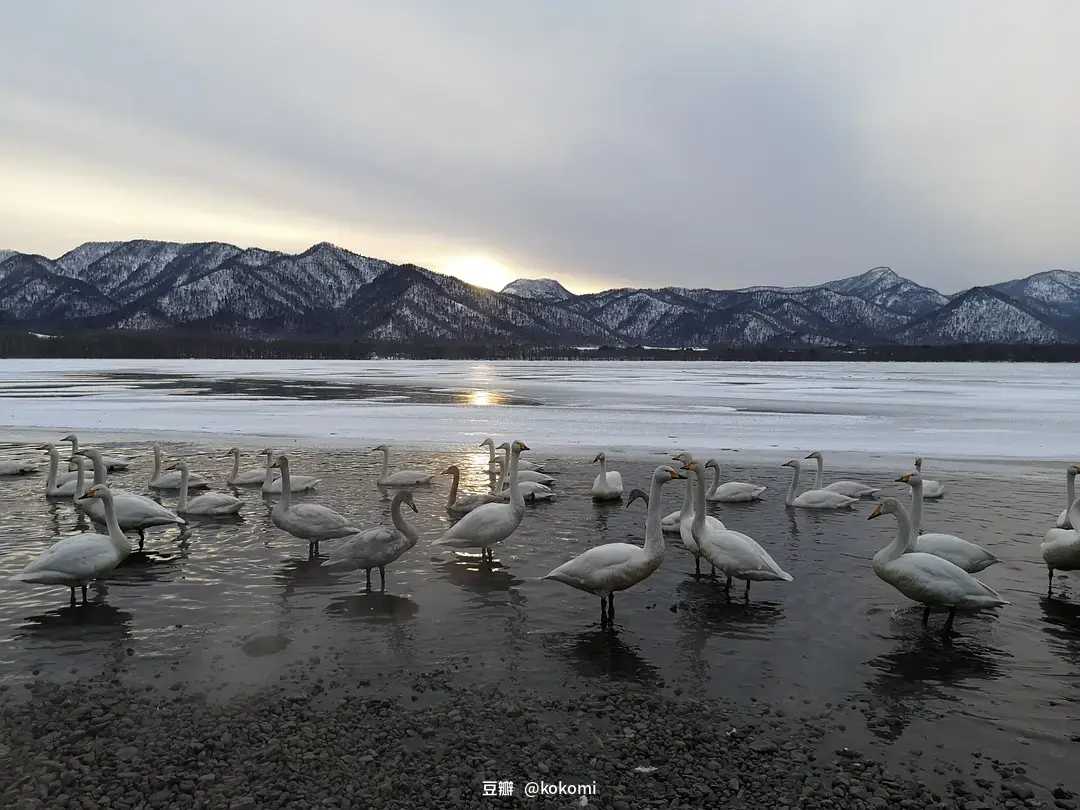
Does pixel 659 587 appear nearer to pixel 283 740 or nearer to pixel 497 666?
pixel 497 666

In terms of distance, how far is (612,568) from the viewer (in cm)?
903

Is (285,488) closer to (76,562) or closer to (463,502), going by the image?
(76,562)

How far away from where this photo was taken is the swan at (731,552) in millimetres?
9805

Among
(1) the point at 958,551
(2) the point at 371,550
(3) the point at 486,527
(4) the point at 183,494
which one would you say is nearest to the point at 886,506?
(1) the point at 958,551

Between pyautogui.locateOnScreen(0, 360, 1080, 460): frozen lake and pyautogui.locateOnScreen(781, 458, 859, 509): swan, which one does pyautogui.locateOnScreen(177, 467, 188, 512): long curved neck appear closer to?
pyautogui.locateOnScreen(0, 360, 1080, 460): frozen lake

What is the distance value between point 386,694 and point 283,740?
115 centimetres

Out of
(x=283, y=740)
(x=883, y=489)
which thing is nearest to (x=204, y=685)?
(x=283, y=740)

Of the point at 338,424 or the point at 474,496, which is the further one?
the point at 338,424

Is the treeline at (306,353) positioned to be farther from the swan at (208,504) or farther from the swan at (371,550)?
the swan at (371,550)

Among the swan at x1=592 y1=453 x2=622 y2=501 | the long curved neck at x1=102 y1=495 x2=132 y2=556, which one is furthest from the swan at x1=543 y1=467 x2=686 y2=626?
the swan at x1=592 y1=453 x2=622 y2=501

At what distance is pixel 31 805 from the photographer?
527 centimetres

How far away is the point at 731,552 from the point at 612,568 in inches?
78.0

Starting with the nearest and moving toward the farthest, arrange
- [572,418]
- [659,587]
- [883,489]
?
[659,587], [883,489], [572,418]

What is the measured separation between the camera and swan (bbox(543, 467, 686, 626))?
902 centimetres
